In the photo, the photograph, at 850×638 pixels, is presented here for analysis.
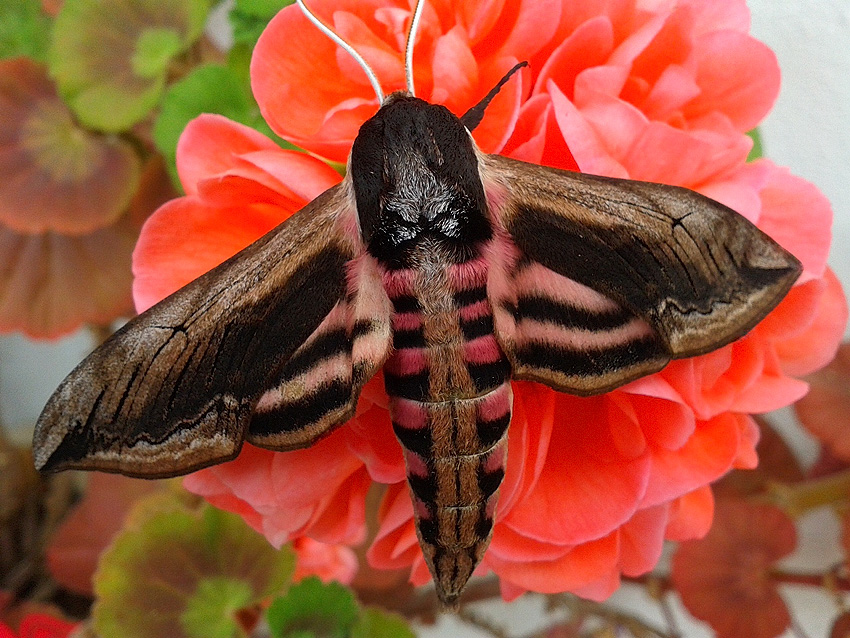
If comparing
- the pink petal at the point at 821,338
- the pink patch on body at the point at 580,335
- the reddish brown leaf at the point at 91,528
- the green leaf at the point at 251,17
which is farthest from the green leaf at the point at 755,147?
the reddish brown leaf at the point at 91,528

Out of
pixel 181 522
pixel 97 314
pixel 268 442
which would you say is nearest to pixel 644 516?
pixel 268 442

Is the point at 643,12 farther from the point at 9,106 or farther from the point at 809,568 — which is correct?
the point at 809,568

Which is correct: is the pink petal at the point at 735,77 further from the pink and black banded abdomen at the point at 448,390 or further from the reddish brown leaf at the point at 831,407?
the reddish brown leaf at the point at 831,407

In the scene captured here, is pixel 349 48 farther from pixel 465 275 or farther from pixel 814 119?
pixel 814 119

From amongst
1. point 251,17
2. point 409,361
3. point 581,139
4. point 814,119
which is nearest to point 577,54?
point 581,139

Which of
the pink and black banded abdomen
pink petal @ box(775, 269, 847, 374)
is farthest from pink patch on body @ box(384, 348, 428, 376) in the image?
pink petal @ box(775, 269, 847, 374)
